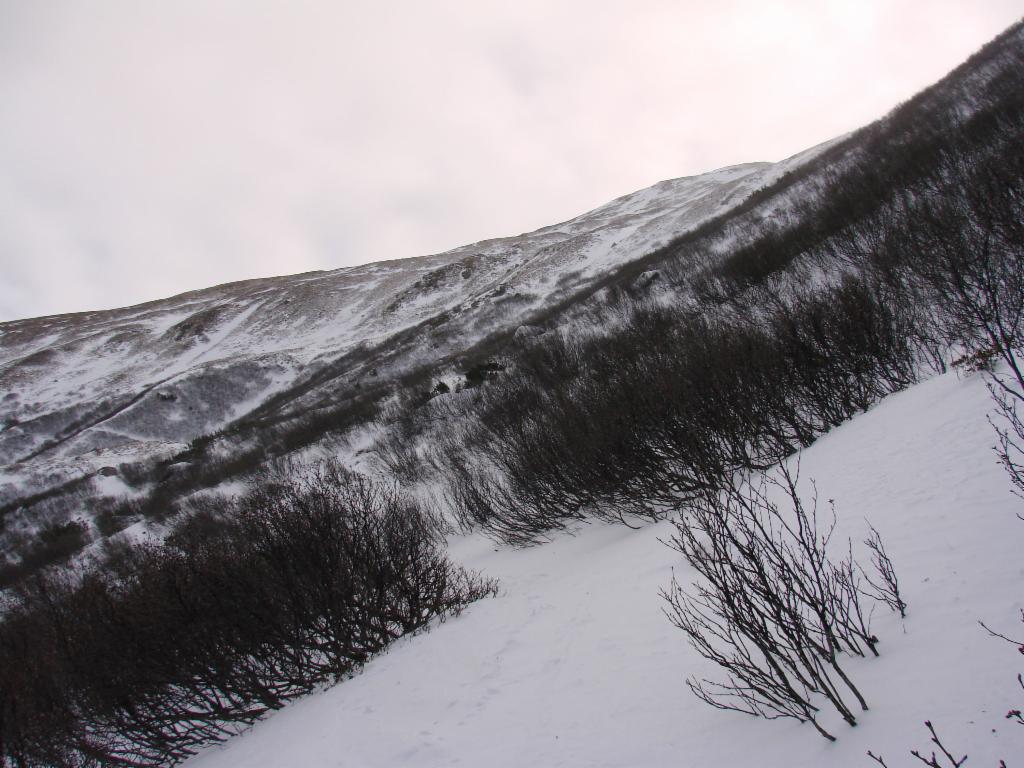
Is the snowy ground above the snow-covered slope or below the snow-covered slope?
below

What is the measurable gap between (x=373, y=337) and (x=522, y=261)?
21586 mm

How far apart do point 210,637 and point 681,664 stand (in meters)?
6.80

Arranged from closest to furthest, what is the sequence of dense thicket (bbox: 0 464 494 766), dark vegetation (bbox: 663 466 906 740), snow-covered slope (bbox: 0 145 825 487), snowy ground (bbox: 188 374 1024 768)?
snowy ground (bbox: 188 374 1024 768) < dark vegetation (bbox: 663 466 906 740) < dense thicket (bbox: 0 464 494 766) < snow-covered slope (bbox: 0 145 825 487)

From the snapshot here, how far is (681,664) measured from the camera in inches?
146

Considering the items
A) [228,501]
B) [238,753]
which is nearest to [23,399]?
[228,501]

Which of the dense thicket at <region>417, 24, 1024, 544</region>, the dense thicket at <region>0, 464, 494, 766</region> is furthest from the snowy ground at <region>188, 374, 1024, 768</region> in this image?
the dense thicket at <region>417, 24, 1024, 544</region>

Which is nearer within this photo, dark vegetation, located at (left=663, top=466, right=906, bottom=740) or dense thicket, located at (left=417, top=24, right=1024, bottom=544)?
dark vegetation, located at (left=663, top=466, right=906, bottom=740)

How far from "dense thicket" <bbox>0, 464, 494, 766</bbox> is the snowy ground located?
2.07 ft

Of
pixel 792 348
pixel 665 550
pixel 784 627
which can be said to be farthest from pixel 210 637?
pixel 792 348

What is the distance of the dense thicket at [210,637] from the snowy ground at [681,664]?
63 cm

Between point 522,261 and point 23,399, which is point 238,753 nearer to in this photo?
point 522,261

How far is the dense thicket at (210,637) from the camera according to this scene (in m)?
6.49

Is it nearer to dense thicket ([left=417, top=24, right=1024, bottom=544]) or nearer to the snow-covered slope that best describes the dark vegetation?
dense thicket ([left=417, top=24, right=1024, bottom=544])

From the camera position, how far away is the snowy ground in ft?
7.16
